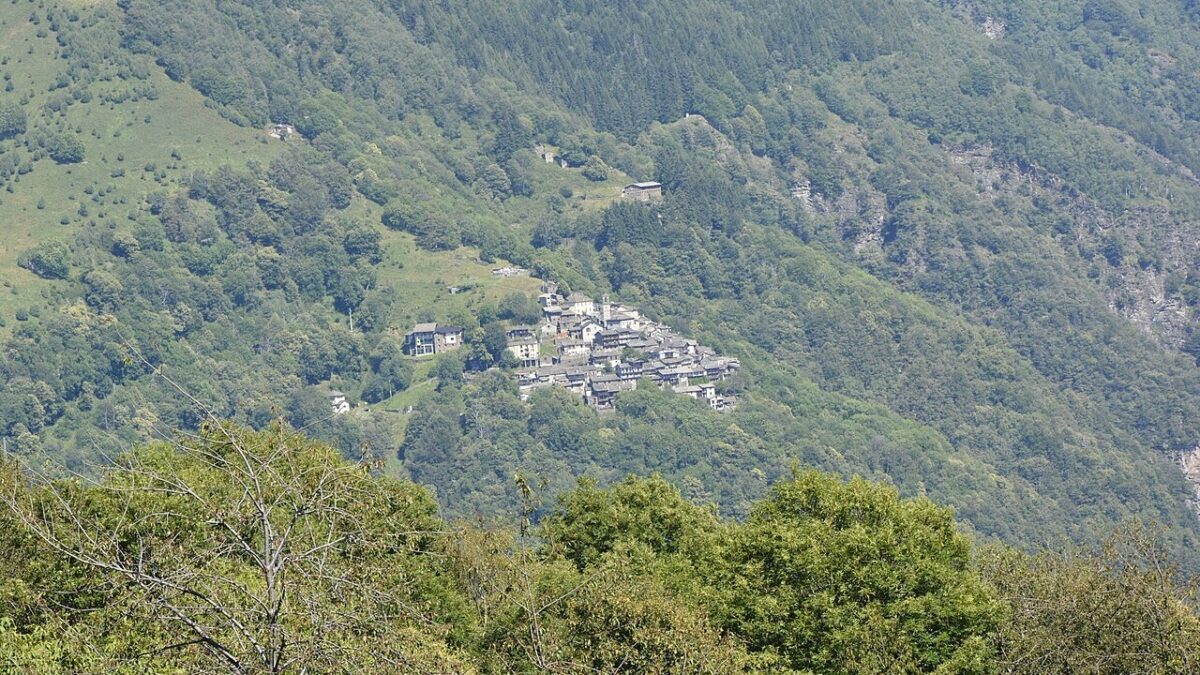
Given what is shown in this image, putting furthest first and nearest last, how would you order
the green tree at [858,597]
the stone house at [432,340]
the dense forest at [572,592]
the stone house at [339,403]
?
the stone house at [432,340]
the stone house at [339,403]
the green tree at [858,597]
the dense forest at [572,592]

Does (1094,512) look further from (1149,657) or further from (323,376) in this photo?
(1149,657)

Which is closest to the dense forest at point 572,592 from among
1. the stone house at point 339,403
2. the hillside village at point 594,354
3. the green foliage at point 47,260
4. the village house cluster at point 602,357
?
the stone house at point 339,403

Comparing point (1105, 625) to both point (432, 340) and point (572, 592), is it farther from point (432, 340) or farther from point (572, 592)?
point (432, 340)

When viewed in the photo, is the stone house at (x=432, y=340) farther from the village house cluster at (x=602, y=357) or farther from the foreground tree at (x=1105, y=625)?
the foreground tree at (x=1105, y=625)

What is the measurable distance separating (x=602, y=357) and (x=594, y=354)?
1016 millimetres

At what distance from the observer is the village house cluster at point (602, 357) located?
186 m

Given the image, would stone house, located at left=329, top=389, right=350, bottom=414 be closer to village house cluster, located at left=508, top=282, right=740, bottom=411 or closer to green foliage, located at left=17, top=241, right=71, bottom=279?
village house cluster, located at left=508, top=282, right=740, bottom=411

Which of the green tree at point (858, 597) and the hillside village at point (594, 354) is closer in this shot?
the green tree at point (858, 597)

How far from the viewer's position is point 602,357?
625 ft

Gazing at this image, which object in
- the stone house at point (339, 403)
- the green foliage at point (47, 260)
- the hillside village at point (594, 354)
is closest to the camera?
the stone house at point (339, 403)

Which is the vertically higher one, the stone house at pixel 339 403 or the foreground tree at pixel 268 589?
the foreground tree at pixel 268 589

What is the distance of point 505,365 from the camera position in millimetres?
187750

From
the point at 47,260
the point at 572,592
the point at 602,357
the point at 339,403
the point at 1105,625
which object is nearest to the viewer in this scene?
the point at 572,592

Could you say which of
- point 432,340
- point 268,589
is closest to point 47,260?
point 432,340
